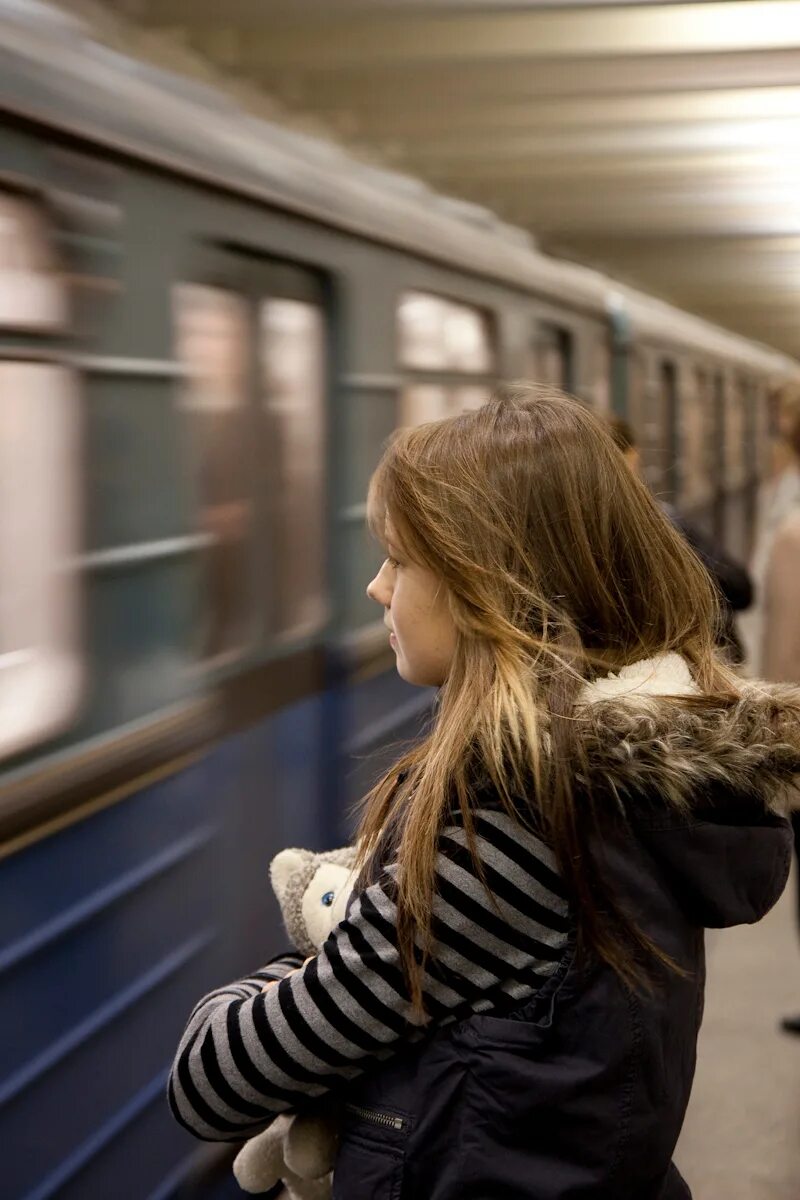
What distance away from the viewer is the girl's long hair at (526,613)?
4.23 ft

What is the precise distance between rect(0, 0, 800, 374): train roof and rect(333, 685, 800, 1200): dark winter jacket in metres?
1.59

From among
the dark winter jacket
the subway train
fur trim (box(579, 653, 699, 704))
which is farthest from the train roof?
the dark winter jacket

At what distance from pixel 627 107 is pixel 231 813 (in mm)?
3140

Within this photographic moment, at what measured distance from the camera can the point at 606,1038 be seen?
1.32m

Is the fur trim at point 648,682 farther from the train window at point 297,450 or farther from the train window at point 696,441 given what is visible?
the train window at point 696,441

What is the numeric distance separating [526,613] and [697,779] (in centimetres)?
21

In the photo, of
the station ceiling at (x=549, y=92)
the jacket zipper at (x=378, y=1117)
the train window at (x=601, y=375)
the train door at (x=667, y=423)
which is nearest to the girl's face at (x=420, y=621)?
the jacket zipper at (x=378, y=1117)

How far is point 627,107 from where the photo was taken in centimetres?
520

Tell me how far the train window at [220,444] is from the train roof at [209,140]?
271 mm

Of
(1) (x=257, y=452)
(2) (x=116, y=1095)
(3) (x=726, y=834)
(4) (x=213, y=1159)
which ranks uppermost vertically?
(1) (x=257, y=452)

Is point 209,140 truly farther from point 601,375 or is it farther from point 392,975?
point 601,375

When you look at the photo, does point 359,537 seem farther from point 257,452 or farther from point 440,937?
point 440,937

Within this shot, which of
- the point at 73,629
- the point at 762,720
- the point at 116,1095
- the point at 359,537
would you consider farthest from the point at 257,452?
the point at 762,720

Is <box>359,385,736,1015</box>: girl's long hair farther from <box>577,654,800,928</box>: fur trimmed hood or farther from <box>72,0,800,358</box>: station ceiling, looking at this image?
<box>72,0,800,358</box>: station ceiling
